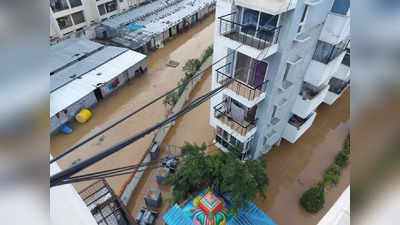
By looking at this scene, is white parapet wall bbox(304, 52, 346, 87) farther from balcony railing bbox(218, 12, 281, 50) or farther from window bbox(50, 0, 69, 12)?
window bbox(50, 0, 69, 12)

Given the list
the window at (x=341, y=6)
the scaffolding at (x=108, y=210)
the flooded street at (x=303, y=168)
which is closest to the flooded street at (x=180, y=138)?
the scaffolding at (x=108, y=210)

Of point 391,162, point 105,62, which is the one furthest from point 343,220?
point 105,62

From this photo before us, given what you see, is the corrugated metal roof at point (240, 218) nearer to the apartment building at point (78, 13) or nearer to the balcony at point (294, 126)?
the balcony at point (294, 126)

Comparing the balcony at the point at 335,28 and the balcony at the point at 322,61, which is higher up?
the balcony at the point at 335,28

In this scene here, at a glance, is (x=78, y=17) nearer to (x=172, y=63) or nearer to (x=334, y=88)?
(x=172, y=63)

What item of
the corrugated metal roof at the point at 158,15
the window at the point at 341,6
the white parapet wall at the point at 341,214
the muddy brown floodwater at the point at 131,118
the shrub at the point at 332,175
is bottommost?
the muddy brown floodwater at the point at 131,118

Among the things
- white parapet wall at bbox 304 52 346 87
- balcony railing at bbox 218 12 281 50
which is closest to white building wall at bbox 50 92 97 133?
balcony railing at bbox 218 12 281 50

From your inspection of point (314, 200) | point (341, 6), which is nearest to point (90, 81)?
point (341, 6)
